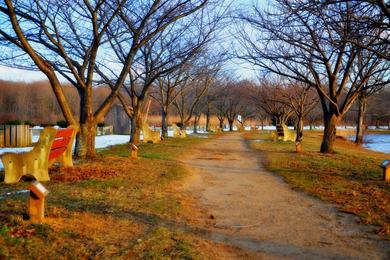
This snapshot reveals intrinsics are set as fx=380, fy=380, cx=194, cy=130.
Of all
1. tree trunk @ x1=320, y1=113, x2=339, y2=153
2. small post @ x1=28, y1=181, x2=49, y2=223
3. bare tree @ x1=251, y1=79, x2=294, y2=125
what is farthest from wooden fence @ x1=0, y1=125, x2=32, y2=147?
bare tree @ x1=251, y1=79, x2=294, y2=125

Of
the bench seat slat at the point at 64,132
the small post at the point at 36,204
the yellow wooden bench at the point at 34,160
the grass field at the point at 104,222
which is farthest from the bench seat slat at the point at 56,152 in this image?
the small post at the point at 36,204

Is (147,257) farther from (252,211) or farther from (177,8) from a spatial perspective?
(177,8)

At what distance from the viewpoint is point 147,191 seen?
23.4ft

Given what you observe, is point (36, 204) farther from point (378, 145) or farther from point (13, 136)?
point (378, 145)

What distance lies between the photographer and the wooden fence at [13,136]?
17.2 meters

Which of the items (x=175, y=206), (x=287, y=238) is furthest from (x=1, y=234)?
(x=287, y=238)

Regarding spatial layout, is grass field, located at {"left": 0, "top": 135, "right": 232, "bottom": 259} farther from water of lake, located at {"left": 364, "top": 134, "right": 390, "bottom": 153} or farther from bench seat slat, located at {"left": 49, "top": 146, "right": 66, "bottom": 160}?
water of lake, located at {"left": 364, "top": 134, "right": 390, "bottom": 153}

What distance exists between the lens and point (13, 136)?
17438mm

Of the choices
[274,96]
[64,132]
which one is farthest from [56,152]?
[274,96]

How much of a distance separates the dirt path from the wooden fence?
11.8 m

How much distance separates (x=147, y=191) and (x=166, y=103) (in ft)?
69.3

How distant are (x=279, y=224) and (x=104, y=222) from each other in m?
2.39

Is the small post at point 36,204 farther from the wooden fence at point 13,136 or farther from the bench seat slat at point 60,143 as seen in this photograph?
the wooden fence at point 13,136

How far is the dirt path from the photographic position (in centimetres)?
425
